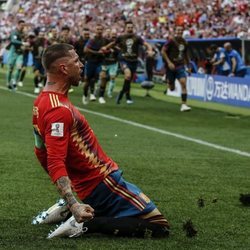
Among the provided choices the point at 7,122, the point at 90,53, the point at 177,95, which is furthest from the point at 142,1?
the point at 7,122

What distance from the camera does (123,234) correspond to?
7.65 meters

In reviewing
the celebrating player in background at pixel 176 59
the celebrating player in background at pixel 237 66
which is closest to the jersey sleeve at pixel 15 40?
the celebrating player in background at pixel 237 66

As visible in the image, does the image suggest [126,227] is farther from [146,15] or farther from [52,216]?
[146,15]

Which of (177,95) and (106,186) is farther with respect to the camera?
(177,95)

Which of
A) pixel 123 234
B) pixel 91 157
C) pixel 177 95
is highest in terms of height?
pixel 91 157

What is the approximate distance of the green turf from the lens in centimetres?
758

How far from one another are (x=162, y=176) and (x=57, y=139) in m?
4.67

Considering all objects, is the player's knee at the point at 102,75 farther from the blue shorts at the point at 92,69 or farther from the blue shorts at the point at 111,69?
the blue shorts at the point at 111,69

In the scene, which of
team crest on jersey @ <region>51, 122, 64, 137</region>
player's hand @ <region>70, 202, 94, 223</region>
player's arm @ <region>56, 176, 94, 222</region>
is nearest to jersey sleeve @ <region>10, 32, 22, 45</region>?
team crest on jersey @ <region>51, 122, 64, 137</region>

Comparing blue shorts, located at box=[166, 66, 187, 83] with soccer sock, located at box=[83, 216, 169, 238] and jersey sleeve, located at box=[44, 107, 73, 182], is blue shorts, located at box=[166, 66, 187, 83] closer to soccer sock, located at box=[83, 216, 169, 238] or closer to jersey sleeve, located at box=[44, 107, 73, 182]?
soccer sock, located at box=[83, 216, 169, 238]

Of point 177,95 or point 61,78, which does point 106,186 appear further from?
point 177,95

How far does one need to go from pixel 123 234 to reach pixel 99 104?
58.1ft

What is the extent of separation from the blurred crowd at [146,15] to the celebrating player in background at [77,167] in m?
26.2

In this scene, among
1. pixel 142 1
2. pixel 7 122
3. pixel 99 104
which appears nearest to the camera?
pixel 7 122
